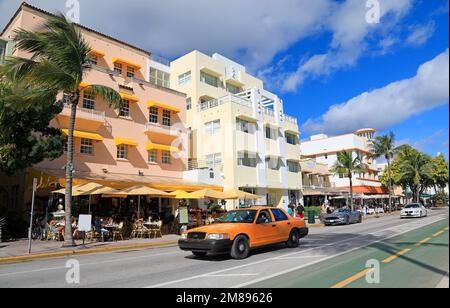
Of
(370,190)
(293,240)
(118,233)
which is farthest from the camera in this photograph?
(370,190)

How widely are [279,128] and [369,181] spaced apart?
27897mm

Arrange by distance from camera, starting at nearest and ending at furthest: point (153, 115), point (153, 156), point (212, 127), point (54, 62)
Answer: point (54, 62)
point (153, 156)
point (153, 115)
point (212, 127)

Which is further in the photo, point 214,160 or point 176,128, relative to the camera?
point 214,160

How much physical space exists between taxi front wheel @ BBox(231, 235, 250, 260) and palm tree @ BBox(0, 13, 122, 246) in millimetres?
Result: 8285

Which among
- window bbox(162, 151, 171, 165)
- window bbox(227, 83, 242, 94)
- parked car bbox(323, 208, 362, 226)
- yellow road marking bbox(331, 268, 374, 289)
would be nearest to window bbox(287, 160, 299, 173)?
window bbox(227, 83, 242, 94)

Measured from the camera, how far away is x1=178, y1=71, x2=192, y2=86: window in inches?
1521

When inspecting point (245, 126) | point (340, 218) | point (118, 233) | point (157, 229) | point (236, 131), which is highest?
point (245, 126)

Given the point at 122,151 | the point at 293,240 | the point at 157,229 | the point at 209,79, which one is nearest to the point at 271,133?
the point at 209,79

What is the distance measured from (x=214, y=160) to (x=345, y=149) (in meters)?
30.6

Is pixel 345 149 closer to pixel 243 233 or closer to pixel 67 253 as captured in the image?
pixel 243 233

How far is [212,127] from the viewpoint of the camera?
3609 cm
